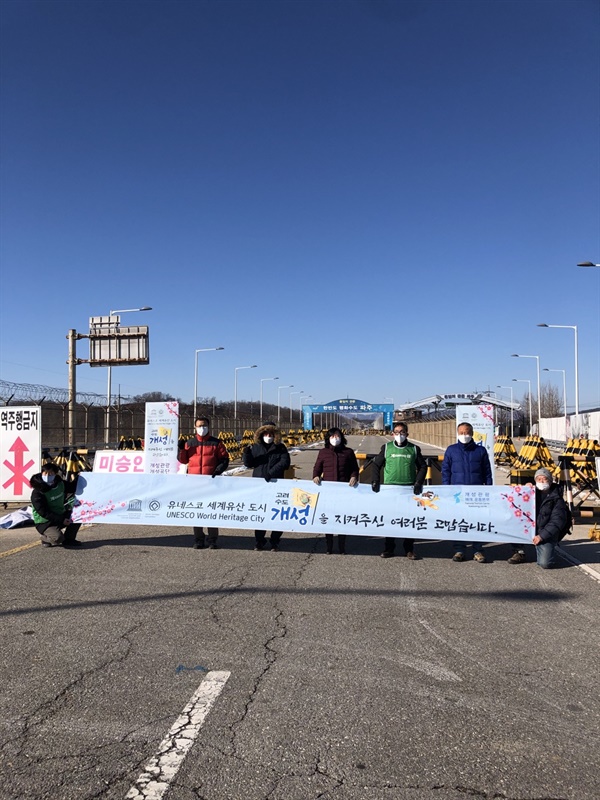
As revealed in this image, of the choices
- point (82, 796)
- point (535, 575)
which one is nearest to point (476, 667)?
point (82, 796)

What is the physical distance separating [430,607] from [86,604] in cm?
341

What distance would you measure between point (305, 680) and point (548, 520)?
5.16 m

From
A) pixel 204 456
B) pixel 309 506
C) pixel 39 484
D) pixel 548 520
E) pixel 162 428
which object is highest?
pixel 162 428

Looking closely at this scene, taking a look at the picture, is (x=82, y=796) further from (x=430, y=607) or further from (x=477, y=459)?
(x=477, y=459)

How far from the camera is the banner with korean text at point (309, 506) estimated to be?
8.71 m

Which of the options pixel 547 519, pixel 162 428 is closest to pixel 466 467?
pixel 547 519

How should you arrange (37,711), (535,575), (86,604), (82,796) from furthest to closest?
(535,575)
(86,604)
(37,711)
(82,796)

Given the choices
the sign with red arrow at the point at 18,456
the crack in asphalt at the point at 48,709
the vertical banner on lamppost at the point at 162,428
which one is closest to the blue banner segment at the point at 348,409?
the vertical banner on lamppost at the point at 162,428

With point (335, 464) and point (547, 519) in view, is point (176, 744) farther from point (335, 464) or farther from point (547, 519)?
point (547, 519)

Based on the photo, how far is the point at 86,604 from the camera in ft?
20.9

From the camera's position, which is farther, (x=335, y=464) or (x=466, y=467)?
(x=335, y=464)

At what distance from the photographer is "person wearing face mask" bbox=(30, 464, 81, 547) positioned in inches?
366

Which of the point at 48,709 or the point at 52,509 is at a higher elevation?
the point at 52,509

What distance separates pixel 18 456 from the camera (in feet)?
37.5
